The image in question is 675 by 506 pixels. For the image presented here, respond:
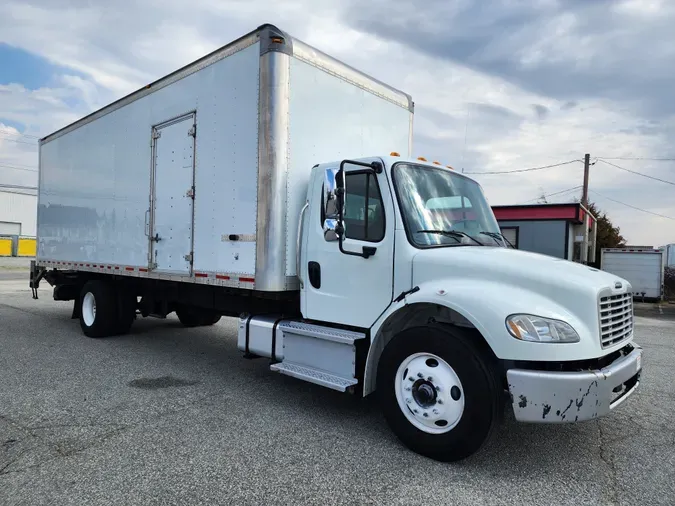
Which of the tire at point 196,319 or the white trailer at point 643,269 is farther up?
the white trailer at point 643,269

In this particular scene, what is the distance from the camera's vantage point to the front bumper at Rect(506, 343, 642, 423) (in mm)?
3170

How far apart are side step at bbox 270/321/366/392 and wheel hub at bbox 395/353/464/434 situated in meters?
0.59

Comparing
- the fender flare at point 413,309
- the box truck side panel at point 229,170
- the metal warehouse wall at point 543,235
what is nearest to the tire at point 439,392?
the fender flare at point 413,309

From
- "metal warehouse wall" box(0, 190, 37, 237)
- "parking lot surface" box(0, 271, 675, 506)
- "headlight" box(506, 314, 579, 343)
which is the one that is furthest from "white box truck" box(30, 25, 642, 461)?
"metal warehouse wall" box(0, 190, 37, 237)

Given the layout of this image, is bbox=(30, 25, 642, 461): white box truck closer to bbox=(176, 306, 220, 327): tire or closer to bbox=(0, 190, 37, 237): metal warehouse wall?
bbox=(176, 306, 220, 327): tire

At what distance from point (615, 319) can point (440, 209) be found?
1.62m

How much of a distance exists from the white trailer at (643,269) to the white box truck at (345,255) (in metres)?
17.1

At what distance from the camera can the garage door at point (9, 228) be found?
54.5 m

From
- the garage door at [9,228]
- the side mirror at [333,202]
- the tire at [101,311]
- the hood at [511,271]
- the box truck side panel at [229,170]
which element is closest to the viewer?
the hood at [511,271]

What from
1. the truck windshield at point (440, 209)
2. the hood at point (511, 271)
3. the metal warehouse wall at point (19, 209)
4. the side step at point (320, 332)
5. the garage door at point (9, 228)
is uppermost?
the metal warehouse wall at point (19, 209)

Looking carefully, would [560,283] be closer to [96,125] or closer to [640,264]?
[96,125]

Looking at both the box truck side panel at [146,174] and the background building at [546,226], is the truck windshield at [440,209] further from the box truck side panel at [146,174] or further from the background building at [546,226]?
the background building at [546,226]

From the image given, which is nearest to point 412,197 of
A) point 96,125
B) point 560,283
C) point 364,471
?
point 560,283

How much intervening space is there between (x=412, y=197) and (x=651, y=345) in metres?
7.32
